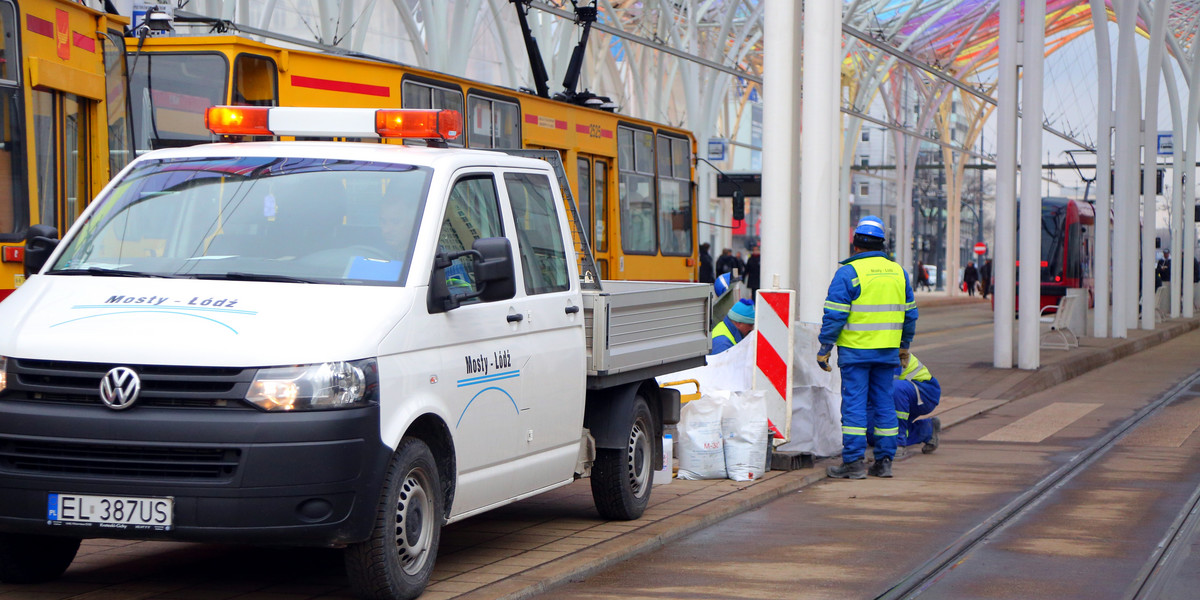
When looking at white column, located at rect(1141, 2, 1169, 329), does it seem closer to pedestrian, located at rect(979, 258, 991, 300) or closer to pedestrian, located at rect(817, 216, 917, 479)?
pedestrian, located at rect(817, 216, 917, 479)

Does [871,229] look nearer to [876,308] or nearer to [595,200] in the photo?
[876,308]

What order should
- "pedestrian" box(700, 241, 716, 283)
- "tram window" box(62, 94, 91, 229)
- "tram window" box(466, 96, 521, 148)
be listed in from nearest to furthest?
"tram window" box(62, 94, 91, 229) < "tram window" box(466, 96, 521, 148) < "pedestrian" box(700, 241, 716, 283)

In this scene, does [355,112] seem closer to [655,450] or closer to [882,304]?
[655,450]

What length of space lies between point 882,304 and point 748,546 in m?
2.90

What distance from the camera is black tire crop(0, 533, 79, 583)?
631cm

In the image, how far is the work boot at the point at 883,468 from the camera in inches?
428

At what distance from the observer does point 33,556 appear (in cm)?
641

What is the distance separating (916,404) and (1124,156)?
19.4 meters

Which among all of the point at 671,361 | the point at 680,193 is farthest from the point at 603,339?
the point at 680,193

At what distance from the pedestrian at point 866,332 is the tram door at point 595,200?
25.5 feet

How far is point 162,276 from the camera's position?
6.24 meters

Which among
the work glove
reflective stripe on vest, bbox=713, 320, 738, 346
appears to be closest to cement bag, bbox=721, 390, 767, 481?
the work glove

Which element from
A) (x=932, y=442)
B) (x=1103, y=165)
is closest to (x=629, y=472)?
(x=932, y=442)

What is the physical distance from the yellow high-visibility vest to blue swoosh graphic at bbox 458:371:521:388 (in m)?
3.98
